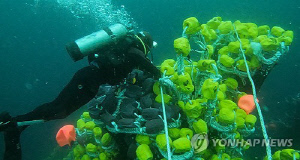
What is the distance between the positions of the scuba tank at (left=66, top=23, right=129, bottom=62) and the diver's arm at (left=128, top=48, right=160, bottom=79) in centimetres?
38

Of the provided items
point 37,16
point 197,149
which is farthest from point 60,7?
point 197,149

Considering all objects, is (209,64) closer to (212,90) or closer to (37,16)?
(212,90)

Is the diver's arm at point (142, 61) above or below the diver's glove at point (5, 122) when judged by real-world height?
above

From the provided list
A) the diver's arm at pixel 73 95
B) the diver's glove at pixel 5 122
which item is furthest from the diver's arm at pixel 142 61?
the diver's glove at pixel 5 122

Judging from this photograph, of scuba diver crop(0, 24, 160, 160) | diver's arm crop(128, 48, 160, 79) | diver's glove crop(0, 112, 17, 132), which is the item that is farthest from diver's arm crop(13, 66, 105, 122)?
diver's arm crop(128, 48, 160, 79)

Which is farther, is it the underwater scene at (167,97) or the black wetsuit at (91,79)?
the black wetsuit at (91,79)

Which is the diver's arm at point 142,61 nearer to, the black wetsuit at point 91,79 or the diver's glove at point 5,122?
the black wetsuit at point 91,79

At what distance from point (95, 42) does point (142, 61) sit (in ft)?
2.97

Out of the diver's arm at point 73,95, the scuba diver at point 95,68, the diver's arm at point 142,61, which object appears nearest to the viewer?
the diver's arm at point 142,61

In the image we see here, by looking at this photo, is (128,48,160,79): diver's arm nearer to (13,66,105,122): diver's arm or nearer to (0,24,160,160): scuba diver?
(0,24,160,160): scuba diver

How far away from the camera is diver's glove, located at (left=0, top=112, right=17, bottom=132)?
327cm

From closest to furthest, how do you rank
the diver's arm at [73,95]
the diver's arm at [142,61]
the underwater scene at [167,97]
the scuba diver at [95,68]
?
1. the underwater scene at [167,97]
2. the diver's arm at [142,61]
3. the scuba diver at [95,68]
4. the diver's arm at [73,95]

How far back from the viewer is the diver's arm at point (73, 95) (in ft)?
12.0

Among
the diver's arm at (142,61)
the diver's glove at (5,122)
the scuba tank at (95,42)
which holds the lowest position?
the diver's glove at (5,122)
